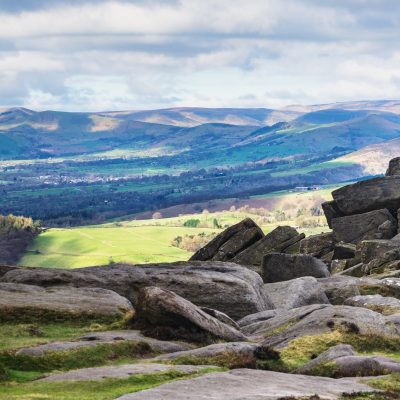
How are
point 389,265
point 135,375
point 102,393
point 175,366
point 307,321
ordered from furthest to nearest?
point 389,265
point 307,321
point 175,366
point 135,375
point 102,393

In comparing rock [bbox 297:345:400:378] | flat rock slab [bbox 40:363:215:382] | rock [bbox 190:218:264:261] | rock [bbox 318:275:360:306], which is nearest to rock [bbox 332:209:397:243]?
rock [bbox 190:218:264:261]

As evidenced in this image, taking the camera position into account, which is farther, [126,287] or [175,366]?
[126,287]

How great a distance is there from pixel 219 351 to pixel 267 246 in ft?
187

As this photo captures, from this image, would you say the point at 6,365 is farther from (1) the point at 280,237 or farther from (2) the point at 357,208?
(2) the point at 357,208

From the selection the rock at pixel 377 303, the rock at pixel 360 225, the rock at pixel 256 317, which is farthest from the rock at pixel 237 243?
the rock at pixel 256 317

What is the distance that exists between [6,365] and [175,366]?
6.65 m

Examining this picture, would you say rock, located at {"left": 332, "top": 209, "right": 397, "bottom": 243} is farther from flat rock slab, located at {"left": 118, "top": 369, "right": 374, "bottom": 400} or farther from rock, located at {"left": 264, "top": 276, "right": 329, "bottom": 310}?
flat rock slab, located at {"left": 118, "top": 369, "right": 374, "bottom": 400}

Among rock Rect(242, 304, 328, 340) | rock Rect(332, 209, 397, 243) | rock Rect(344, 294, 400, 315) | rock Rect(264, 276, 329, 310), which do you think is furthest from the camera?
rock Rect(332, 209, 397, 243)

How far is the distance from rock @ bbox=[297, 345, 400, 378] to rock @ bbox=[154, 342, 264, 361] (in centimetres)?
291

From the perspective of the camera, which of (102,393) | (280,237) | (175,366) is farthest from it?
(280,237)

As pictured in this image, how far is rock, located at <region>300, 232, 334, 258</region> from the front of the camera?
9431 cm

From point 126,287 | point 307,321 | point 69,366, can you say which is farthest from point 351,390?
point 126,287

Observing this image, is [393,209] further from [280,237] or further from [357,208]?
[280,237]

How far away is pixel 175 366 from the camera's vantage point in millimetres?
33062
